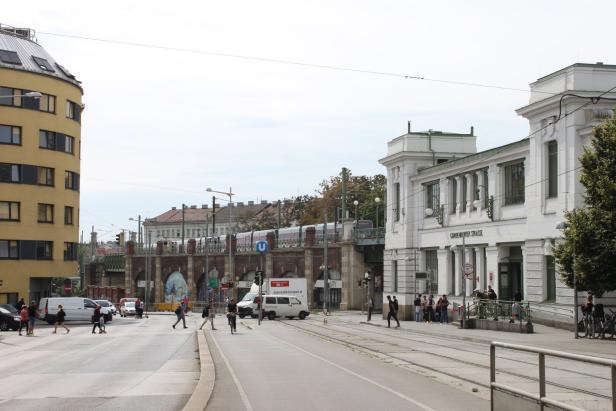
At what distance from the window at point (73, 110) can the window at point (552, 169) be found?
39643 millimetres

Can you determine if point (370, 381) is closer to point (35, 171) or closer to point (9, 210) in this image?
point (9, 210)

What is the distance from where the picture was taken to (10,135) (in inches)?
2442

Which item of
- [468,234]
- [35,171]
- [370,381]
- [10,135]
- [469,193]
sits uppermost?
[10,135]

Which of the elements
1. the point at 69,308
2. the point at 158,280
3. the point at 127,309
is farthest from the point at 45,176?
the point at 158,280

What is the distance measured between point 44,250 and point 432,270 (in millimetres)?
28000

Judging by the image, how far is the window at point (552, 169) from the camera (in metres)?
38.9

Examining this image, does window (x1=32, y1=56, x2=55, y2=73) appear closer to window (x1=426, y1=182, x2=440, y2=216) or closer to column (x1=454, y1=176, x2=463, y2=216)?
window (x1=426, y1=182, x2=440, y2=216)

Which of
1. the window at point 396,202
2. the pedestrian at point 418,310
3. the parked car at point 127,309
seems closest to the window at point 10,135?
the parked car at point 127,309

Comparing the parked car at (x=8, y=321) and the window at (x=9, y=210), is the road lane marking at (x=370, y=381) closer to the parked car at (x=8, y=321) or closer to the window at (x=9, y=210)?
the parked car at (x=8, y=321)

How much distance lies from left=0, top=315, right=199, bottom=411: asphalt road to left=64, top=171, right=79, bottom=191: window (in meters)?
33.2

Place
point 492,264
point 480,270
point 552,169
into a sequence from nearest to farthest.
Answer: point 552,169, point 492,264, point 480,270

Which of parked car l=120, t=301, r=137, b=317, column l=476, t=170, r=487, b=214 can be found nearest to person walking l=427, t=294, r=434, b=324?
column l=476, t=170, r=487, b=214

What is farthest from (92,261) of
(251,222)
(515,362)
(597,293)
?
(515,362)

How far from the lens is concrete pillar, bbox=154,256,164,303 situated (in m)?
107
